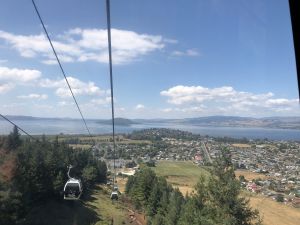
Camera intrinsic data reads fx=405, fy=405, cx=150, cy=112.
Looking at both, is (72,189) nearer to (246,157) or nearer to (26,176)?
(26,176)

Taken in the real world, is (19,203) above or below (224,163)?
below

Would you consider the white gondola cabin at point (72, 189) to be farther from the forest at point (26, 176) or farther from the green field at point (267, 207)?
the forest at point (26, 176)

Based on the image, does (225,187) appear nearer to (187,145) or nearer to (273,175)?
(273,175)

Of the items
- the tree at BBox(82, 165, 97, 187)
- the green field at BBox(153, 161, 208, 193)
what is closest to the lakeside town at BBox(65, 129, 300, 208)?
the green field at BBox(153, 161, 208, 193)

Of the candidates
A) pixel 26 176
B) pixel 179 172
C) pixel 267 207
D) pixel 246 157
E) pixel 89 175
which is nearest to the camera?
pixel 26 176

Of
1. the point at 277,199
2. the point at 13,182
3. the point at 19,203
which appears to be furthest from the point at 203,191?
the point at 277,199

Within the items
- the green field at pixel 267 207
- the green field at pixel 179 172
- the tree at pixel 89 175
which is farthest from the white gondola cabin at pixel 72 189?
the green field at pixel 179 172

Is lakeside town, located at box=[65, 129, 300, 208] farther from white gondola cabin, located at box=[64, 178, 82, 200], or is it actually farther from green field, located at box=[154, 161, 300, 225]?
white gondola cabin, located at box=[64, 178, 82, 200]

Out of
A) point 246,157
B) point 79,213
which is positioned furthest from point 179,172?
point 79,213
